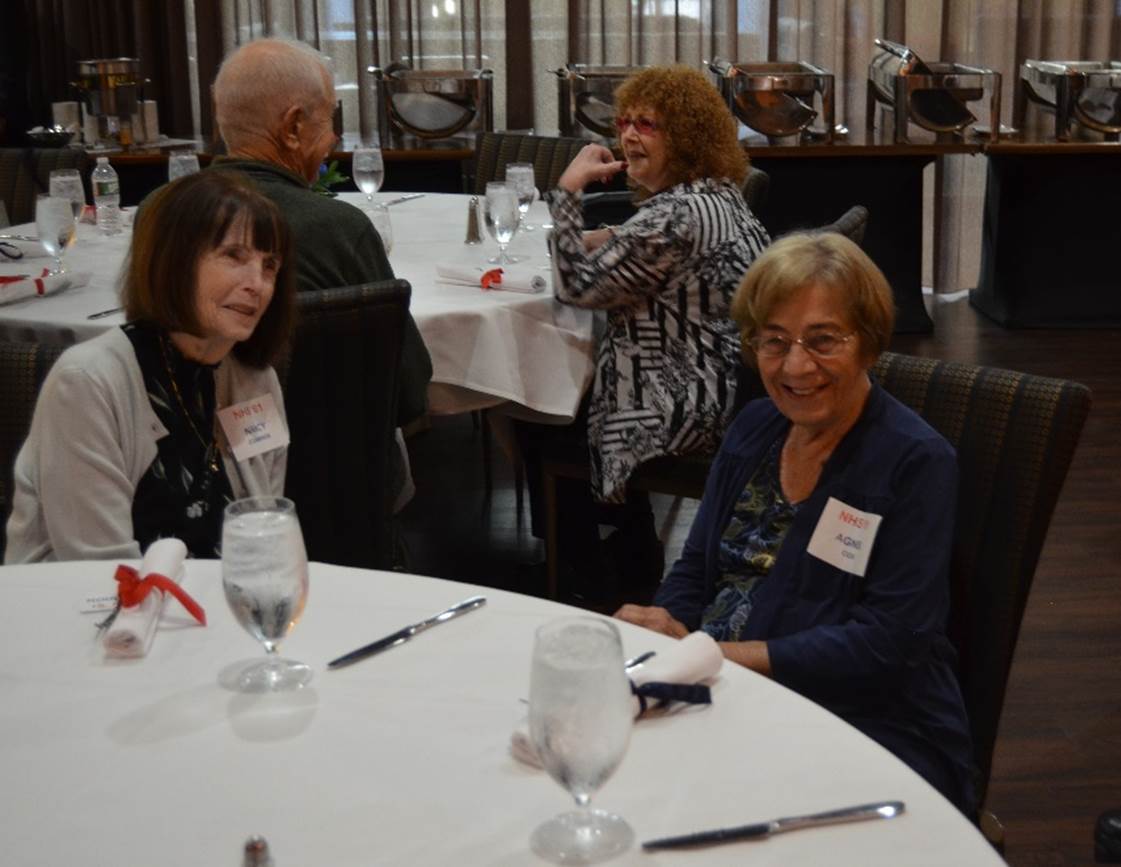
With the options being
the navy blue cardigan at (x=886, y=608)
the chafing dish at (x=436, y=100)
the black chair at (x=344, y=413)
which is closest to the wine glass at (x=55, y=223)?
the black chair at (x=344, y=413)

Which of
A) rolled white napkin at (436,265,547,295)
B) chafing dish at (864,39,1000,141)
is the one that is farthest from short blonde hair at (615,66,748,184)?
chafing dish at (864,39,1000,141)

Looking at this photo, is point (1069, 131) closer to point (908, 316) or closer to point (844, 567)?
point (908, 316)

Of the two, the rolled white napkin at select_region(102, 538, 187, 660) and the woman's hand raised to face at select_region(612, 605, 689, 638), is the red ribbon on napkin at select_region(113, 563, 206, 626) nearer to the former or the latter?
the rolled white napkin at select_region(102, 538, 187, 660)

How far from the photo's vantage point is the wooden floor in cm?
257

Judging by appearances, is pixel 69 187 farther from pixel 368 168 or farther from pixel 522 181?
pixel 522 181

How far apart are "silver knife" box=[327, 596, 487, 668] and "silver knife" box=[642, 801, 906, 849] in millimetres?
416

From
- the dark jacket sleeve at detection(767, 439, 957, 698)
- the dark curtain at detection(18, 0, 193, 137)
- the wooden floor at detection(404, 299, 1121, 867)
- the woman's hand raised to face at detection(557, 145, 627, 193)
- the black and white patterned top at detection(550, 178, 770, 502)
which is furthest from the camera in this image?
the dark curtain at detection(18, 0, 193, 137)

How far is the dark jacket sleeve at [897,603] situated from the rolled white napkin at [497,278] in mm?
1535

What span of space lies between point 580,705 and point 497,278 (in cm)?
226

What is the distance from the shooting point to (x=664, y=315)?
117 inches

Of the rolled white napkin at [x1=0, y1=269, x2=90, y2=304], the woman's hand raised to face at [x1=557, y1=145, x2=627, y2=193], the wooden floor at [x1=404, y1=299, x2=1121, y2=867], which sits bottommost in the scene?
the wooden floor at [x1=404, y1=299, x2=1121, y2=867]

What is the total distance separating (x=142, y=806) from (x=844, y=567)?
0.86m

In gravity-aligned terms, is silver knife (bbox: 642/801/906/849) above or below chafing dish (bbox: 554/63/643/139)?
below

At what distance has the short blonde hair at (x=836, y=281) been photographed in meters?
1.83
